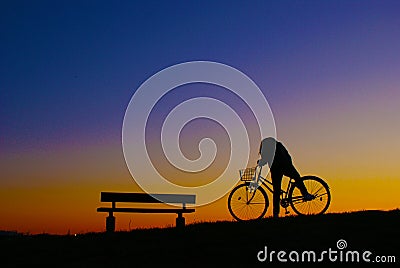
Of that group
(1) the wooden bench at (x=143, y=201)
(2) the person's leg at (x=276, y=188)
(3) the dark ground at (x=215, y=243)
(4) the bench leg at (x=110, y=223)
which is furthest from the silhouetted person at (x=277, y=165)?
(4) the bench leg at (x=110, y=223)

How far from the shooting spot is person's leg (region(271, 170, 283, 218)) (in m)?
18.5

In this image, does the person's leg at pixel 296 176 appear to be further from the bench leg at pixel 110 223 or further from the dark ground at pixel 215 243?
the bench leg at pixel 110 223

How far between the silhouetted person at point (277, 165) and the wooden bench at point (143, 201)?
99.6 inches

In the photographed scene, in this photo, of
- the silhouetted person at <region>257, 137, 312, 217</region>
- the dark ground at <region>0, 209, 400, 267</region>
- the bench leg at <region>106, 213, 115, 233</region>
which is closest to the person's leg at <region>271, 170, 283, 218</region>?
the silhouetted person at <region>257, 137, 312, 217</region>

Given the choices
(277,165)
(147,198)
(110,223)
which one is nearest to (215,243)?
(277,165)

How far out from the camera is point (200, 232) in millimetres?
15469

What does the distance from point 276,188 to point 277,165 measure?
2.18 feet

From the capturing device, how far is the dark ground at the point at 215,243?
12875 millimetres

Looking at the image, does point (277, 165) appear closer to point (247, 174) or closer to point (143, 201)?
point (247, 174)

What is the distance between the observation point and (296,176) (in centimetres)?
1842

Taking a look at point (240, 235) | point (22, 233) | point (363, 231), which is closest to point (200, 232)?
point (240, 235)

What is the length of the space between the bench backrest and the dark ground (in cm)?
207

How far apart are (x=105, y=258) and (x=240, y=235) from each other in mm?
3098

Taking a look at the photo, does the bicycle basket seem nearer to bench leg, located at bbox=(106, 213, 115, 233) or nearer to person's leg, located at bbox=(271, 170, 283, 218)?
person's leg, located at bbox=(271, 170, 283, 218)
